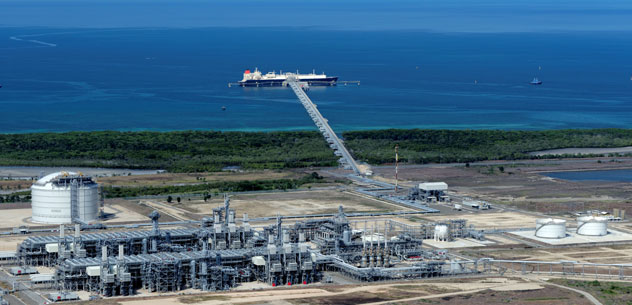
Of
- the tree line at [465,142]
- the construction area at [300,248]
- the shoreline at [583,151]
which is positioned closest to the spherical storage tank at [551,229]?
the construction area at [300,248]

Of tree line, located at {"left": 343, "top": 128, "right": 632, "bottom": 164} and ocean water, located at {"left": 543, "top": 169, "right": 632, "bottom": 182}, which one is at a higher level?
tree line, located at {"left": 343, "top": 128, "right": 632, "bottom": 164}

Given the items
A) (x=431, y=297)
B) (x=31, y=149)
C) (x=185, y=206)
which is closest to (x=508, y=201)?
(x=185, y=206)

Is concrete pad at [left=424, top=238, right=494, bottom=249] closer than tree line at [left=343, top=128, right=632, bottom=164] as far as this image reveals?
Yes

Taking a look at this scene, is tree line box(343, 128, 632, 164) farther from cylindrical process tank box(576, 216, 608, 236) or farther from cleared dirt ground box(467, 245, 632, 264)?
cleared dirt ground box(467, 245, 632, 264)

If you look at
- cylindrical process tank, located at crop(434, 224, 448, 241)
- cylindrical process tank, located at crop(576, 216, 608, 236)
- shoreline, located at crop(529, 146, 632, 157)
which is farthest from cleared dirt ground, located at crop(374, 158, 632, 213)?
cylindrical process tank, located at crop(434, 224, 448, 241)

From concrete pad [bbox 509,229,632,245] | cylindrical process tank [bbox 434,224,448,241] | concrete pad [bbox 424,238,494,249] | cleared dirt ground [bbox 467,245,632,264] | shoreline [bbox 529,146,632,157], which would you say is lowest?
cleared dirt ground [bbox 467,245,632,264]

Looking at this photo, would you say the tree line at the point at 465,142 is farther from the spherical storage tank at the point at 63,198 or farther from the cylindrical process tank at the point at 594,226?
the spherical storage tank at the point at 63,198

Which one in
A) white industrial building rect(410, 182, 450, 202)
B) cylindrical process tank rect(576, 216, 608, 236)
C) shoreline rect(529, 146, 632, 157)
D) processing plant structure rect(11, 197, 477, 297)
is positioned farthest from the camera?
shoreline rect(529, 146, 632, 157)
